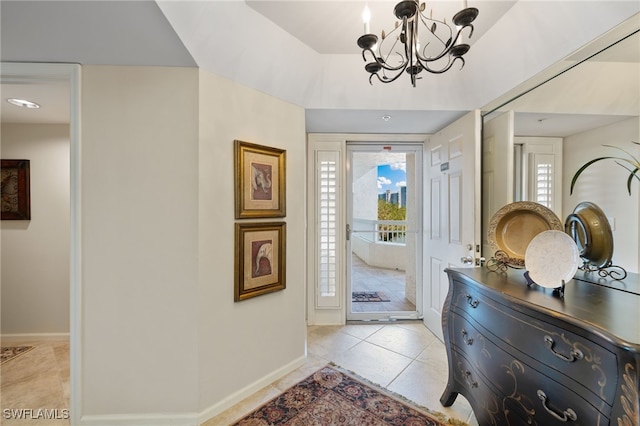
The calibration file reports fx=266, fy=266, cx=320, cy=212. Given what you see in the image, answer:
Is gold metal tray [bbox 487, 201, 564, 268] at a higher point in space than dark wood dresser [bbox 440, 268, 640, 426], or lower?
higher

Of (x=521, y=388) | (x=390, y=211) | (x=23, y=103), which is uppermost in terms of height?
(x=23, y=103)

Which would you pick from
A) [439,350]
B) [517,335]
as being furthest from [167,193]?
[439,350]

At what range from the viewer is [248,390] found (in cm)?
189

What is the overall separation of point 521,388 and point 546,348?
247 mm

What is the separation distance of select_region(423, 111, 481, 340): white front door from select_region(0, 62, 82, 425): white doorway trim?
8.89 feet

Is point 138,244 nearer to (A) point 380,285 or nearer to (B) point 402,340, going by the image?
(B) point 402,340

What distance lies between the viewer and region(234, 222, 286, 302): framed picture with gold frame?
184 centimetres

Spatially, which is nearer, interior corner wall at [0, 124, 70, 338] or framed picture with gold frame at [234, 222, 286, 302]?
framed picture with gold frame at [234, 222, 286, 302]

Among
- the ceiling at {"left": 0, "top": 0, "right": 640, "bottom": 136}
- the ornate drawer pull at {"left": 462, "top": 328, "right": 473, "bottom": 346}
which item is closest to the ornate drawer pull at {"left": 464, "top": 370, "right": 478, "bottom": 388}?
the ornate drawer pull at {"left": 462, "top": 328, "right": 473, "bottom": 346}

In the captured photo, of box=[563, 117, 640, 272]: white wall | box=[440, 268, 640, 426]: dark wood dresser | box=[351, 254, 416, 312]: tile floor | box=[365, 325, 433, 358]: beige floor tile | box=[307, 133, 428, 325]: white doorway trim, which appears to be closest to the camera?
box=[440, 268, 640, 426]: dark wood dresser

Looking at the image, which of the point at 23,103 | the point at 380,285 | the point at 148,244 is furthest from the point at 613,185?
the point at 23,103

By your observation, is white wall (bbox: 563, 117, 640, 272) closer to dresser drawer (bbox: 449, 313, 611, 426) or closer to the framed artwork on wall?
dresser drawer (bbox: 449, 313, 611, 426)

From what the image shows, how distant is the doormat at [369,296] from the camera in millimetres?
3566

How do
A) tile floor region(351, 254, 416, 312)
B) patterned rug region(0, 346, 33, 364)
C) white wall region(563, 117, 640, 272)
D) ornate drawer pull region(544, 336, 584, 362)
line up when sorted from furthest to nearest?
tile floor region(351, 254, 416, 312), patterned rug region(0, 346, 33, 364), white wall region(563, 117, 640, 272), ornate drawer pull region(544, 336, 584, 362)
